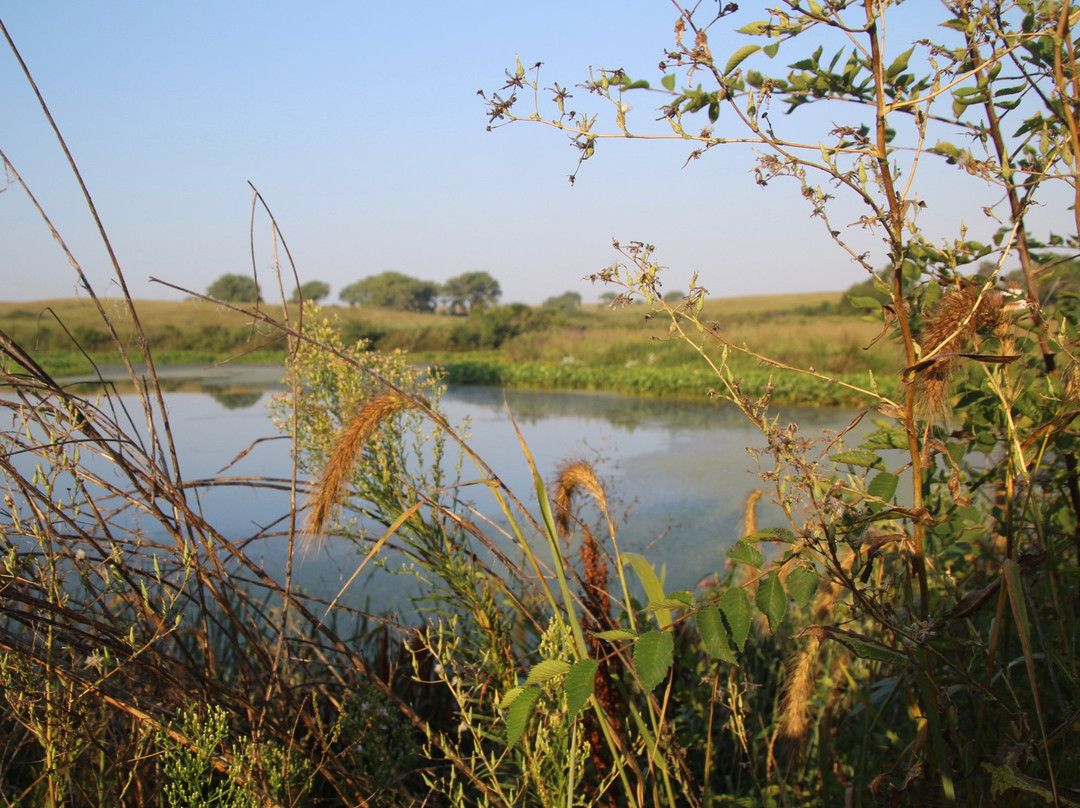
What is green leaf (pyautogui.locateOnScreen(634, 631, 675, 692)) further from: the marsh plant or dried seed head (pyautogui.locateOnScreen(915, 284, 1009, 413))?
dried seed head (pyautogui.locateOnScreen(915, 284, 1009, 413))

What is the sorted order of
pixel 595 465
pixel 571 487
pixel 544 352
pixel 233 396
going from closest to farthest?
pixel 571 487, pixel 595 465, pixel 233 396, pixel 544 352

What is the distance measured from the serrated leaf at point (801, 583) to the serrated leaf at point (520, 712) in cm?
31

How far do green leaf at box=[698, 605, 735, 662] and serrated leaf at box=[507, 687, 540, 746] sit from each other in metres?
0.21

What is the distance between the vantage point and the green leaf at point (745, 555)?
0.83 m

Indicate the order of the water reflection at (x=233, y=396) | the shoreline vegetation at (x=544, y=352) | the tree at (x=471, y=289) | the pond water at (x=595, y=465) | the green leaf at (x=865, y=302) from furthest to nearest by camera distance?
1. the tree at (x=471, y=289)
2. the shoreline vegetation at (x=544, y=352)
3. the water reflection at (x=233, y=396)
4. the pond water at (x=595, y=465)
5. the green leaf at (x=865, y=302)

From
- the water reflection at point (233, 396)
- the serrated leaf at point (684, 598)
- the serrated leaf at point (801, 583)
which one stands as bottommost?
the water reflection at point (233, 396)

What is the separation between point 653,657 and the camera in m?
0.77

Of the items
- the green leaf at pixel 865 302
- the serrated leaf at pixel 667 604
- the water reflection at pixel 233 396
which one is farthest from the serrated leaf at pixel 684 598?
the water reflection at pixel 233 396

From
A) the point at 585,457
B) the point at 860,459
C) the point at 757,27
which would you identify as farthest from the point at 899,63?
the point at 585,457

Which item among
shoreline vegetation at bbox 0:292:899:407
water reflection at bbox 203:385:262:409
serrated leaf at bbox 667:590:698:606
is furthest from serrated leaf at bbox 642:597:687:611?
water reflection at bbox 203:385:262:409

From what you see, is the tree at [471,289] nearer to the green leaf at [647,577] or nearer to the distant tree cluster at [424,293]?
the distant tree cluster at [424,293]

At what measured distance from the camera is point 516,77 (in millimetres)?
881

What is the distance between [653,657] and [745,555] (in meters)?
0.17

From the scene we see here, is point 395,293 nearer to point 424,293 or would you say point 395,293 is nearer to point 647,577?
point 424,293
